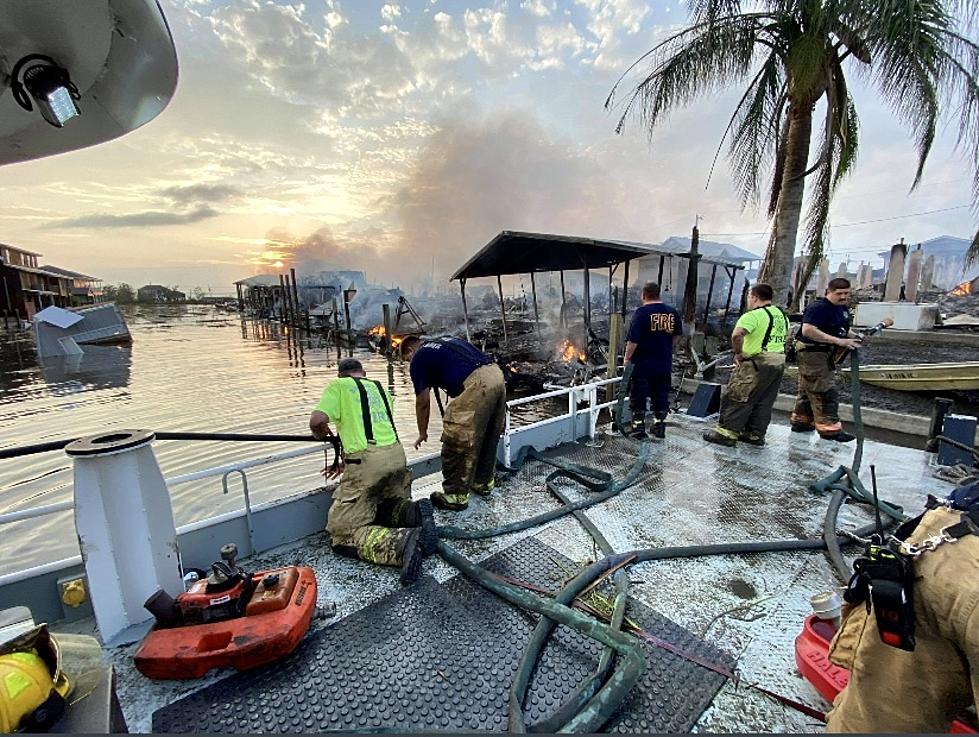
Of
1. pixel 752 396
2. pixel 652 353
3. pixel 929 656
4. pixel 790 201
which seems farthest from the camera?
pixel 790 201

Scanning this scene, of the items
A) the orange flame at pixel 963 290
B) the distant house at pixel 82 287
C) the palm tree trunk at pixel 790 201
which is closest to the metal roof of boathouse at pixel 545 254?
the palm tree trunk at pixel 790 201

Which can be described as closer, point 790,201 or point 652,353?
point 652,353

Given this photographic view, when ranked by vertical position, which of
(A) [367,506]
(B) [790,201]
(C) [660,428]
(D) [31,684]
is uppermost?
(B) [790,201]

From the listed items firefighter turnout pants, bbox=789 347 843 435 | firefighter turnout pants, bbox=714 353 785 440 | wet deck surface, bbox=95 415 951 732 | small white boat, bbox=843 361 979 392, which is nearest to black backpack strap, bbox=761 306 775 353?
firefighter turnout pants, bbox=714 353 785 440

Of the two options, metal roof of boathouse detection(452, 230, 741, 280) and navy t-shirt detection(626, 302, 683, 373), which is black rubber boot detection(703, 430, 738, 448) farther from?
metal roof of boathouse detection(452, 230, 741, 280)

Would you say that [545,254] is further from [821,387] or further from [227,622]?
[227,622]

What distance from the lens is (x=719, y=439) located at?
5.36 meters

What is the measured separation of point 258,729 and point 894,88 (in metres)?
12.4

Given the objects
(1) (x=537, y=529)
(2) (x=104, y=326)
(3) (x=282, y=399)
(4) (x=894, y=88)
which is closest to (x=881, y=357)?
(4) (x=894, y=88)

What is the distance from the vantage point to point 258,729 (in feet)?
6.42

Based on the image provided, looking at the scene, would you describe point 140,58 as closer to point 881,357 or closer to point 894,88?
point 894,88

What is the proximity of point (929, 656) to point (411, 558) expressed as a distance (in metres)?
2.56

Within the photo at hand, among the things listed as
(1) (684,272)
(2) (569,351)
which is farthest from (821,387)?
(1) (684,272)

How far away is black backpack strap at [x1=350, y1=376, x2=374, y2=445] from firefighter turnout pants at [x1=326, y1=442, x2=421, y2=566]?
89mm
